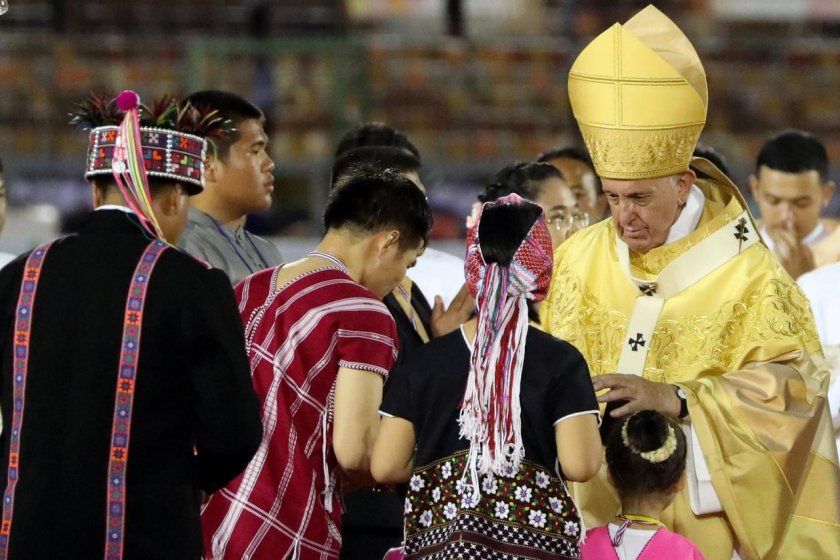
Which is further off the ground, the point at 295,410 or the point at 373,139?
the point at 373,139

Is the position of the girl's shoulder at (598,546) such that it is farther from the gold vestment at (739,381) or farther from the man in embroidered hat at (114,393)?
the man in embroidered hat at (114,393)

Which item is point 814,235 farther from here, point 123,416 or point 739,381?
point 123,416

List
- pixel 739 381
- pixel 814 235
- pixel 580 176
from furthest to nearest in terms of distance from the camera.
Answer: pixel 814 235
pixel 580 176
pixel 739 381

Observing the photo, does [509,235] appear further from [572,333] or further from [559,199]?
[559,199]

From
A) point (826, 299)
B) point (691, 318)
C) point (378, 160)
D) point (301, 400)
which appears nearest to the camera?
point (301, 400)

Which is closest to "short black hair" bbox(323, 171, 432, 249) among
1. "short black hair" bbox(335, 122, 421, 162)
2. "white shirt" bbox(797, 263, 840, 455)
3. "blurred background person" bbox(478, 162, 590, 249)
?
"blurred background person" bbox(478, 162, 590, 249)

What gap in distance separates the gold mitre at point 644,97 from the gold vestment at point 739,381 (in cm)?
16

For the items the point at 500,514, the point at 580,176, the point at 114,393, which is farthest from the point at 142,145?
the point at 580,176

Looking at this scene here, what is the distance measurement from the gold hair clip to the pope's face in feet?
2.17

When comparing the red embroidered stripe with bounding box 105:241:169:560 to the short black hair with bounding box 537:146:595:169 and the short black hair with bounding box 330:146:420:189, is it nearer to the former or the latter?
the short black hair with bounding box 330:146:420:189

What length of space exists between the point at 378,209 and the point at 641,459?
31.3 inches

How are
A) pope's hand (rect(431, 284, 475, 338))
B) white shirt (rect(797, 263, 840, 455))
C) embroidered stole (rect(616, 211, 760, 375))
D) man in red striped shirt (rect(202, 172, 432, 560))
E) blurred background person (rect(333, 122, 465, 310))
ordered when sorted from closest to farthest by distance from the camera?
man in red striped shirt (rect(202, 172, 432, 560)) < embroidered stole (rect(616, 211, 760, 375)) < pope's hand (rect(431, 284, 475, 338)) < blurred background person (rect(333, 122, 465, 310)) < white shirt (rect(797, 263, 840, 455))

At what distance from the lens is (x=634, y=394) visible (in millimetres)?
3461

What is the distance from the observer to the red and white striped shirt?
3.30m
